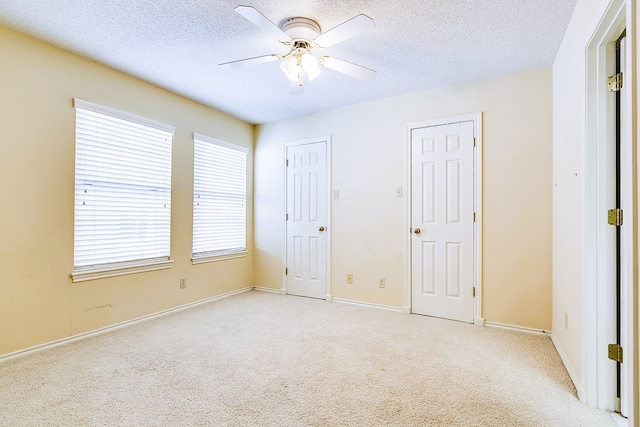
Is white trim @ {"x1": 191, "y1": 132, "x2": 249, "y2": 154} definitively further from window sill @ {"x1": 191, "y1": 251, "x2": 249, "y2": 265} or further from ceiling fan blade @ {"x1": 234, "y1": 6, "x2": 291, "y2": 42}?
ceiling fan blade @ {"x1": 234, "y1": 6, "x2": 291, "y2": 42}

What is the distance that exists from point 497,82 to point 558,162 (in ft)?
3.56

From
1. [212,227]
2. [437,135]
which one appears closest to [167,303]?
[212,227]

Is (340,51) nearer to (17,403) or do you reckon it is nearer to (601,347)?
(601,347)

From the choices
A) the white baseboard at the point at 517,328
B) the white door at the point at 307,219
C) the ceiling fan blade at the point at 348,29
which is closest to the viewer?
the ceiling fan blade at the point at 348,29

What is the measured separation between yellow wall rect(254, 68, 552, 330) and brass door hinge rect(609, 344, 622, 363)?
132 cm

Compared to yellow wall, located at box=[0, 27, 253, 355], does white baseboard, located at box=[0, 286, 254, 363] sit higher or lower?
lower

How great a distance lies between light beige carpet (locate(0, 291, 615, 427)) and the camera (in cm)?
177

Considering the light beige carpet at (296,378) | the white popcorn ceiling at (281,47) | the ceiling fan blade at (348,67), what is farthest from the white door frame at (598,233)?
the ceiling fan blade at (348,67)

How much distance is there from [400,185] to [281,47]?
198cm

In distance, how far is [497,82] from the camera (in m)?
3.27

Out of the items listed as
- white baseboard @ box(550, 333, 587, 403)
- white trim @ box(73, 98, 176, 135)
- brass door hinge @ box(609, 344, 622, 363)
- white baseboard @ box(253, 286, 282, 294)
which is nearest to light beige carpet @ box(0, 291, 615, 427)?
white baseboard @ box(550, 333, 587, 403)

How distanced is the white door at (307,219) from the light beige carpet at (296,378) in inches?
46.1

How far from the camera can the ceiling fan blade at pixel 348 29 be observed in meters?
1.90

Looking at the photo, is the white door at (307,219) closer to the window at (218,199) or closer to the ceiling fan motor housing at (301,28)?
the window at (218,199)
